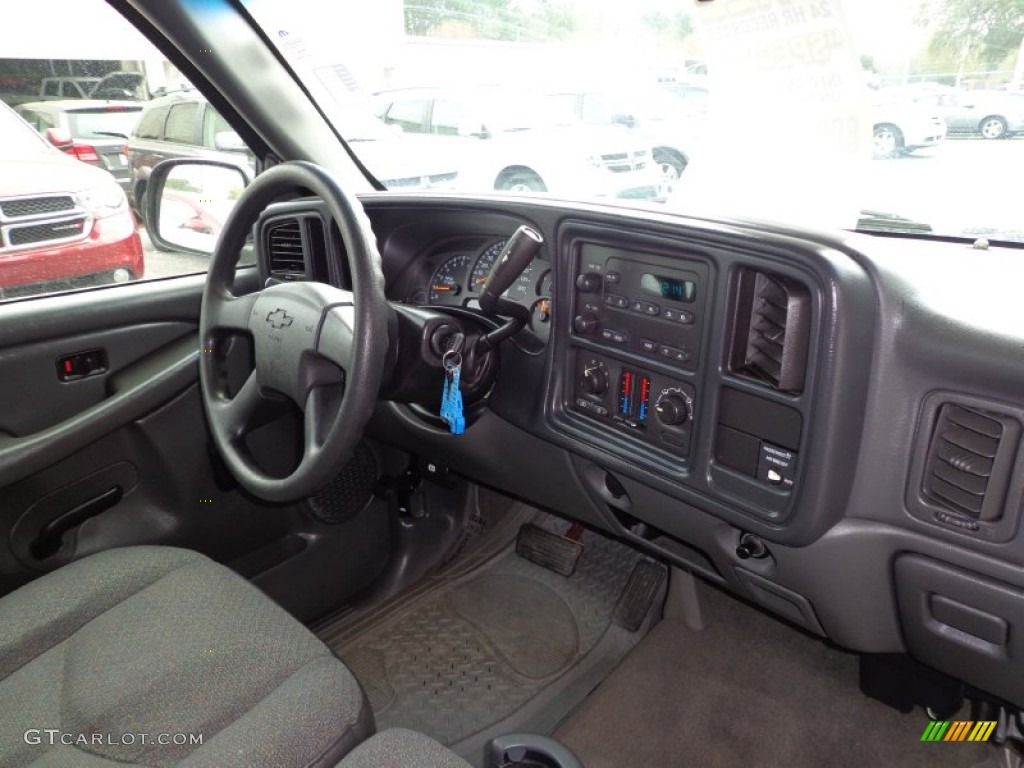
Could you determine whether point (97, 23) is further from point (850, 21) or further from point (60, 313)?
point (850, 21)

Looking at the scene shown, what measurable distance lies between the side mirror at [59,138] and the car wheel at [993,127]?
2.01m

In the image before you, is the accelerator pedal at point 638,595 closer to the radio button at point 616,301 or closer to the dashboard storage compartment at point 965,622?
the dashboard storage compartment at point 965,622

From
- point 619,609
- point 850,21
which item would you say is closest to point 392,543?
point 619,609

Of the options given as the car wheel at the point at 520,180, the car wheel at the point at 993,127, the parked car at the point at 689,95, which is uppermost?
the parked car at the point at 689,95

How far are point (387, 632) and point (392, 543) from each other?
294mm

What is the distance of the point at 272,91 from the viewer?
2.12 meters

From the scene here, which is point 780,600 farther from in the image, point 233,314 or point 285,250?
point 285,250

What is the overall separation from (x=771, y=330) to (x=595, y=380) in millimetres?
393

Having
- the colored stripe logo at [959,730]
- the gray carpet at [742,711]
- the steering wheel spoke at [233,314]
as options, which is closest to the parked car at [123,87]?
the steering wheel spoke at [233,314]

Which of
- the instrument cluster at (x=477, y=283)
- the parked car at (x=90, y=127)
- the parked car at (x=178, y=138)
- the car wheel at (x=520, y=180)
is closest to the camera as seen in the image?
the instrument cluster at (x=477, y=283)

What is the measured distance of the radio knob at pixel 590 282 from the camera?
143 centimetres

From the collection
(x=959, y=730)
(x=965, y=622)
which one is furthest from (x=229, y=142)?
(x=959, y=730)

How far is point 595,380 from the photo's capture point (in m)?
1.49

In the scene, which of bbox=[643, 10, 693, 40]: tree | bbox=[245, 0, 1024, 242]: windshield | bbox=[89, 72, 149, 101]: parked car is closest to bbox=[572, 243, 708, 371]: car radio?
bbox=[245, 0, 1024, 242]: windshield
